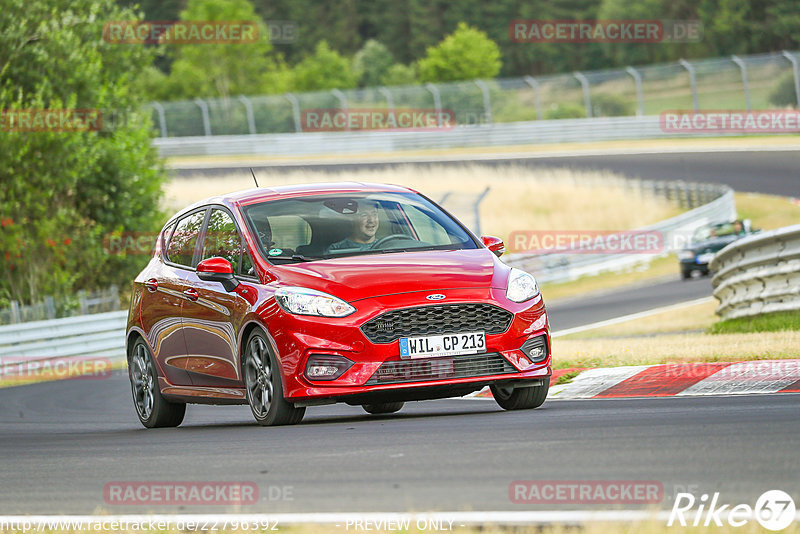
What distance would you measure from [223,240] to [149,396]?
61.7 inches

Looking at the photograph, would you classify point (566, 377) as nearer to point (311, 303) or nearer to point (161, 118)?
point (311, 303)

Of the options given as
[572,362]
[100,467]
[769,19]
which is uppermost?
[100,467]

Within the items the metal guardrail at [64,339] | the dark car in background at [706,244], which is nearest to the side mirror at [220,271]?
the metal guardrail at [64,339]

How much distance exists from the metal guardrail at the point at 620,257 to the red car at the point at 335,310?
19.3 m

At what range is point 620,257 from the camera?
32.1 metres

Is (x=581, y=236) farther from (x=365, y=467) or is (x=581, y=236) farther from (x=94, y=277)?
(x=365, y=467)

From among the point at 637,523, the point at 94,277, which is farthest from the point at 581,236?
the point at 637,523

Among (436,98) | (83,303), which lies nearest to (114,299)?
→ (83,303)

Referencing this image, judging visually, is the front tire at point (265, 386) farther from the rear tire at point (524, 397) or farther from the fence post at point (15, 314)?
the fence post at point (15, 314)

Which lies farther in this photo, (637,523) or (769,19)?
(769,19)

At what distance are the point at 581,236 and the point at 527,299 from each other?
86.2 ft

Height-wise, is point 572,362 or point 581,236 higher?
point 572,362

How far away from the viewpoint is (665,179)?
138 feet

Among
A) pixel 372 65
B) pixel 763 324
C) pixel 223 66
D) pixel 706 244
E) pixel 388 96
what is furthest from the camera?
pixel 372 65
